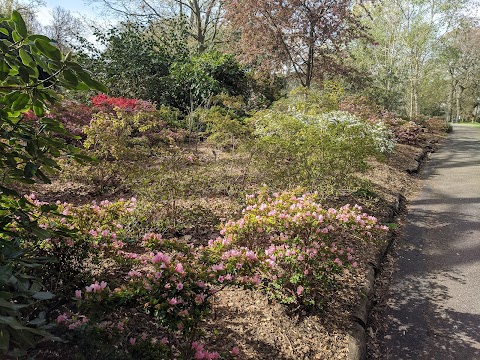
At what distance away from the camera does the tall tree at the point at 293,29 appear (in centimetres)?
838

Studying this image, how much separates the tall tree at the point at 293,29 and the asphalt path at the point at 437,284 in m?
4.50

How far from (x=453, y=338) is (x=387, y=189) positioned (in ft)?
14.2

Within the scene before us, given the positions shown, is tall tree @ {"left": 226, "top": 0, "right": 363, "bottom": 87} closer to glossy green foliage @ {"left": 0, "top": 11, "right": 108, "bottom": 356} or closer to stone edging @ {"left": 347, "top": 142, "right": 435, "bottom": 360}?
stone edging @ {"left": 347, "top": 142, "right": 435, "bottom": 360}

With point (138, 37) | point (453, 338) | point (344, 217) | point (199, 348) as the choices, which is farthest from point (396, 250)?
point (138, 37)

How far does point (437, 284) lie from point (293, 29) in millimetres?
6910

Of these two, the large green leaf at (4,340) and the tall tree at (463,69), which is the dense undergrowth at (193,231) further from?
the tall tree at (463,69)

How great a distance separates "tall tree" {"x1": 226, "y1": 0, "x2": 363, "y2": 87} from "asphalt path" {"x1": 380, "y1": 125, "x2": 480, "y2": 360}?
4499mm

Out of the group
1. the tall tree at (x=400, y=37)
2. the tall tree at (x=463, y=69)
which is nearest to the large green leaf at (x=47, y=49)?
the tall tree at (x=400, y=37)

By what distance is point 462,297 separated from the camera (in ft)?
11.0

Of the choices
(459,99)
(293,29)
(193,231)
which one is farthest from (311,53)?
(459,99)

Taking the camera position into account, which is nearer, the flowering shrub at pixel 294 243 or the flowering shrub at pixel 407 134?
the flowering shrub at pixel 294 243

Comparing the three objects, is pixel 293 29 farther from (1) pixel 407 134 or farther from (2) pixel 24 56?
(2) pixel 24 56

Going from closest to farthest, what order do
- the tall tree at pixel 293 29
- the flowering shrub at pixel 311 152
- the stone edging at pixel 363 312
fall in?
the stone edging at pixel 363 312 < the flowering shrub at pixel 311 152 < the tall tree at pixel 293 29

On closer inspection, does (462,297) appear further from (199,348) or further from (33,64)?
(33,64)
